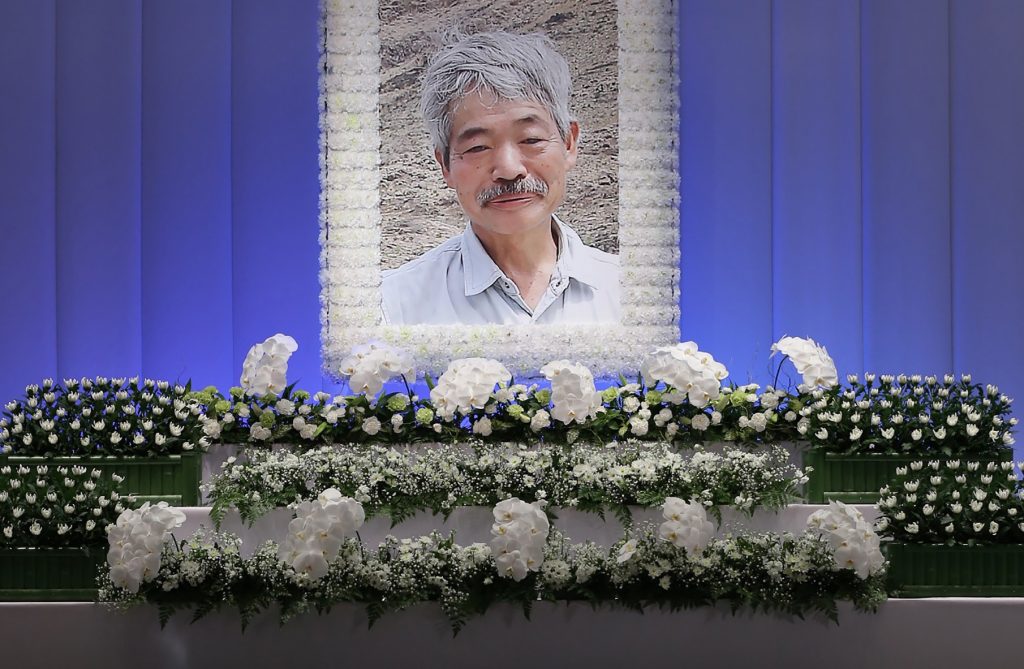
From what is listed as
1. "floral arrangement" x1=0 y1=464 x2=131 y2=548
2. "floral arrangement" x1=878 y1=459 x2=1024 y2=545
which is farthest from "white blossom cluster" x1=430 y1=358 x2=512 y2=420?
"floral arrangement" x1=878 y1=459 x2=1024 y2=545

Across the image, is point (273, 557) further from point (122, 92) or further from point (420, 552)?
point (122, 92)

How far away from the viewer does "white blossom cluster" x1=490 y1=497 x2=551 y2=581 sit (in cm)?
310

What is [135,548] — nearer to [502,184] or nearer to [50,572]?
[50,572]

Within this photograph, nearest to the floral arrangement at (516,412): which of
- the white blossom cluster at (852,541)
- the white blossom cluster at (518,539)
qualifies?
the white blossom cluster at (852,541)

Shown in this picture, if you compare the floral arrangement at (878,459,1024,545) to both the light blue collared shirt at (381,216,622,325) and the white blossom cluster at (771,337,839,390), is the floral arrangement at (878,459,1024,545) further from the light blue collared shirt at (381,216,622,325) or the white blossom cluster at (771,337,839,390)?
the light blue collared shirt at (381,216,622,325)

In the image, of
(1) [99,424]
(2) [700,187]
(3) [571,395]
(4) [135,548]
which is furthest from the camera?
(2) [700,187]

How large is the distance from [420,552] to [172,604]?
73 centimetres

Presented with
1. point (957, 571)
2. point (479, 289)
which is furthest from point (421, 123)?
point (957, 571)

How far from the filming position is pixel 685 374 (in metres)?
4.17

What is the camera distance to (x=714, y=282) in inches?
214

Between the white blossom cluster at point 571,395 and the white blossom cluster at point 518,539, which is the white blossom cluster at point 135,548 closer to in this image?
the white blossom cluster at point 518,539

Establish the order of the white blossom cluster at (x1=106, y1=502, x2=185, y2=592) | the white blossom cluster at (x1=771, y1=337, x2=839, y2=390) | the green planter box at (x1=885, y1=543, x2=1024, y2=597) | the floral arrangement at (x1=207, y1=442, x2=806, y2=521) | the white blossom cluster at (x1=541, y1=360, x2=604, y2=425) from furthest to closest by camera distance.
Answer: the white blossom cluster at (x1=771, y1=337, x2=839, y2=390) → the white blossom cluster at (x1=541, y1=360, x2=604, y2=425) → the floral arrangement at (x1=207, y1=442, x2=806, y2=521) → the green planter box at (x1=885, y1=543, x2=1024, y2=597) → the white blossom cluster at (x1=106, y1=502, x2=185, y2=592)

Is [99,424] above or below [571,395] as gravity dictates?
below

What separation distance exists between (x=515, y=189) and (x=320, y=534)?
2.81 meters
